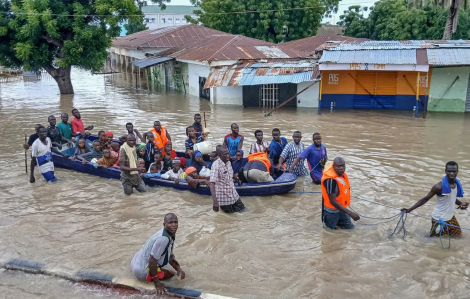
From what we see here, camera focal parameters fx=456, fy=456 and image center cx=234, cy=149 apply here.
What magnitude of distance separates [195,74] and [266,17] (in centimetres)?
1025

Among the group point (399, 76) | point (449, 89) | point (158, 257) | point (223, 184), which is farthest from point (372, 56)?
point (158, 257)

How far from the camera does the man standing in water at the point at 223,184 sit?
758cm

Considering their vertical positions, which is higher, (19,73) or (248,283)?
(19,73)

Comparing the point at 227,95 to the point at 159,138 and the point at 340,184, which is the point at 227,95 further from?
the point at 340,184

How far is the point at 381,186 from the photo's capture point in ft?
33.6

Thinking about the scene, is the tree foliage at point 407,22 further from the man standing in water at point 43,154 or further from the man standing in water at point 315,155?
the man standing in water at point 43,154

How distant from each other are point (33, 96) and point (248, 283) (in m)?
24.0

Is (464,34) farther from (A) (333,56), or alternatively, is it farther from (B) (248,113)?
(B) (248,113)

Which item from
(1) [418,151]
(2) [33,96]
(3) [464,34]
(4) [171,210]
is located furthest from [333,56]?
(2) [33,96]

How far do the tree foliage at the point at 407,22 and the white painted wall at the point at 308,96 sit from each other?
1217 cm

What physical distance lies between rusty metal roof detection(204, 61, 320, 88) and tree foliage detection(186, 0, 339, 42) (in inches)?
462

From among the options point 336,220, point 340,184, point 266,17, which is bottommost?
point 336,220

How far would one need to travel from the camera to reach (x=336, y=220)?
711 cm

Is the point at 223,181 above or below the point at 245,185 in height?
above
